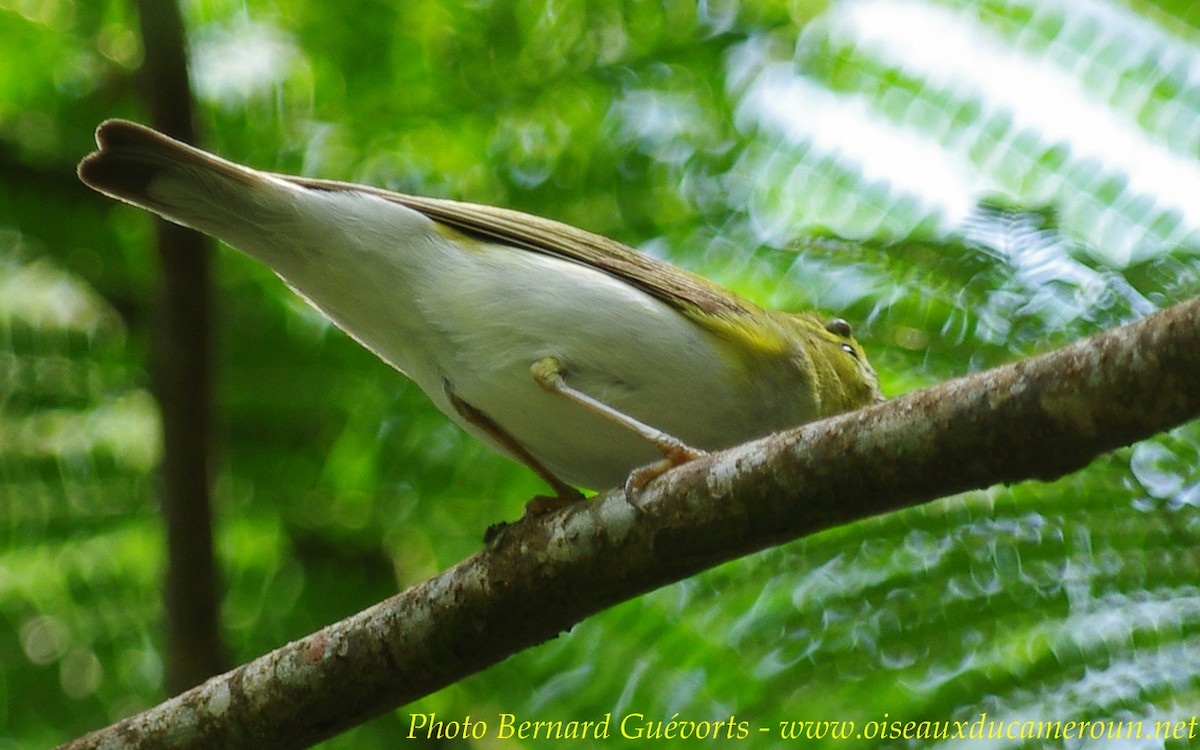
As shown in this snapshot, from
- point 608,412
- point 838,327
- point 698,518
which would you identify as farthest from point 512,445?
point 698,518

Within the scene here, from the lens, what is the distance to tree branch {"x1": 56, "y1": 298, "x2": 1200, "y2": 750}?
262 centimetres

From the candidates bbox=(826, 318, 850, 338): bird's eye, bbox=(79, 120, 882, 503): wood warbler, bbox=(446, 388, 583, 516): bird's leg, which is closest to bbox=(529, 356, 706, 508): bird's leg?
bbox=(79, 120, 882, 503): wood warbler

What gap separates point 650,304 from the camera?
4.52 meters

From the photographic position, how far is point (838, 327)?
4781 mm

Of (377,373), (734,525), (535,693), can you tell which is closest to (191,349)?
(377,373)

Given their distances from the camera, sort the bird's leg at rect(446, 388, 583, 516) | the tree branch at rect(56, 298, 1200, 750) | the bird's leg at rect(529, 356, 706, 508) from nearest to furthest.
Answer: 1. the tree branch at rect(56, 298, 1200, 750)
2. the bird's leg at rect(529, 356, 706, 508)
3. the bird's leg at rect(446, 388, 583, 516)

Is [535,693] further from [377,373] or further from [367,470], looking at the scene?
[377,373]

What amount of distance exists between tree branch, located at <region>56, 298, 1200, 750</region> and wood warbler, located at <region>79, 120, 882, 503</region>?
72 centimetres

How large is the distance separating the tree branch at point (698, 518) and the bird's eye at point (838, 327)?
155 cm

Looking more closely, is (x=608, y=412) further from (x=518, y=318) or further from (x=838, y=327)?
(x=838, y=327)

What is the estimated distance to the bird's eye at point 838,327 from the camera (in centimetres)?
472

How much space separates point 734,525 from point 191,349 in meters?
2.18

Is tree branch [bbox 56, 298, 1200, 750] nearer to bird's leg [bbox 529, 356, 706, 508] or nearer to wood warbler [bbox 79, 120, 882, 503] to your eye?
bird's leg [bbox 529, 356, 706, 508]

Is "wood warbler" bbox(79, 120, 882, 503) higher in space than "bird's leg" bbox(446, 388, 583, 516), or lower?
higher
